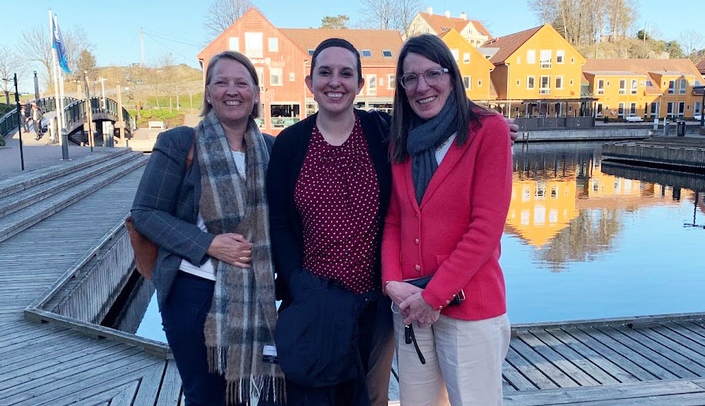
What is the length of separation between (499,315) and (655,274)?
914cm

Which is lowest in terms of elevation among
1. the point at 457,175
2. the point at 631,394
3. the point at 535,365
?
the point at 535,365

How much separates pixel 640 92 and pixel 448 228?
2103 inches

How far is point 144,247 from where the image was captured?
2.15 meters

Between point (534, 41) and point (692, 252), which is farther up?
point (534, 41)

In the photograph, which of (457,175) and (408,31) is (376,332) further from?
(408,31)

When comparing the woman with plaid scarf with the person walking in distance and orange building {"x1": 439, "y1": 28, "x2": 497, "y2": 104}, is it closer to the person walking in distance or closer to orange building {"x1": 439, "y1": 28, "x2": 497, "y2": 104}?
the person walking in distance

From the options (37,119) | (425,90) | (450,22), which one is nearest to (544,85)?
(450,22)

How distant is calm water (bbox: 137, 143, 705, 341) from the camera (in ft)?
26.9

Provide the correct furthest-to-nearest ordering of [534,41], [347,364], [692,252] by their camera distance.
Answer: [534,41] → [692,252] → [347,364]

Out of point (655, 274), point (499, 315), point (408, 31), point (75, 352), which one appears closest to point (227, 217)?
point (499, 315)

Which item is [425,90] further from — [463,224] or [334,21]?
[334,21]

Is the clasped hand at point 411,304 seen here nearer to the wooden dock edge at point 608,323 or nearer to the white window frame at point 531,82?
the wooden dock edge at point 608,323

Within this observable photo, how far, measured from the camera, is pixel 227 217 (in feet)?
6.94

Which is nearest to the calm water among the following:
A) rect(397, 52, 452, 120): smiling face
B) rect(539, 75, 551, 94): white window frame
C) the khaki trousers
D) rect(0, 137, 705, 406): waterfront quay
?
rect(0, 137, 705, 406): waterfront quay
